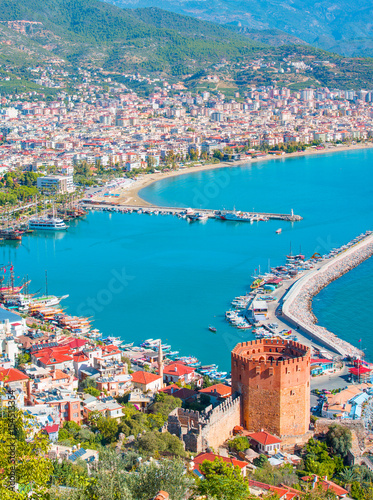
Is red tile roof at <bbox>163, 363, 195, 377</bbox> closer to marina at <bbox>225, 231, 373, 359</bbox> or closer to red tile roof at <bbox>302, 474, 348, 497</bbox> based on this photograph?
marina at <bbox>225, 231, 373, 359</bbox>

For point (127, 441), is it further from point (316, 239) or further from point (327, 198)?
point (327, 198)

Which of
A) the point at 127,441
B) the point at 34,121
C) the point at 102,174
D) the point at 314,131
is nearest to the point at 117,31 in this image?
the point at 34,121

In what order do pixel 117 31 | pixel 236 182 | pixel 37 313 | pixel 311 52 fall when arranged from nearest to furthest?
pixel 37 313, pixel 236 182, pixel 311 52, pixel 117 31

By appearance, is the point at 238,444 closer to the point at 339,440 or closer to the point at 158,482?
the point at 339,440

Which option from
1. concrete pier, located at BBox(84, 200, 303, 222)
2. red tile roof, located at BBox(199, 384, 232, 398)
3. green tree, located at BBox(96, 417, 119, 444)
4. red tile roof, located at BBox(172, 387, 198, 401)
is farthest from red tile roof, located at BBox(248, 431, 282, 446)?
concrete pier, located at BBox(84, 200, 303, 222)

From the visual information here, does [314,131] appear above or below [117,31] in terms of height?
below

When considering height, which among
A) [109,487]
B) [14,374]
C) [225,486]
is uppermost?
[109,487]

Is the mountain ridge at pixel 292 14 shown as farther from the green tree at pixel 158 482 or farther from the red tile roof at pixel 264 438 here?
the green tree at pixel 158 482

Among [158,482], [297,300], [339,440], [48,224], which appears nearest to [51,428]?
[339,440]
